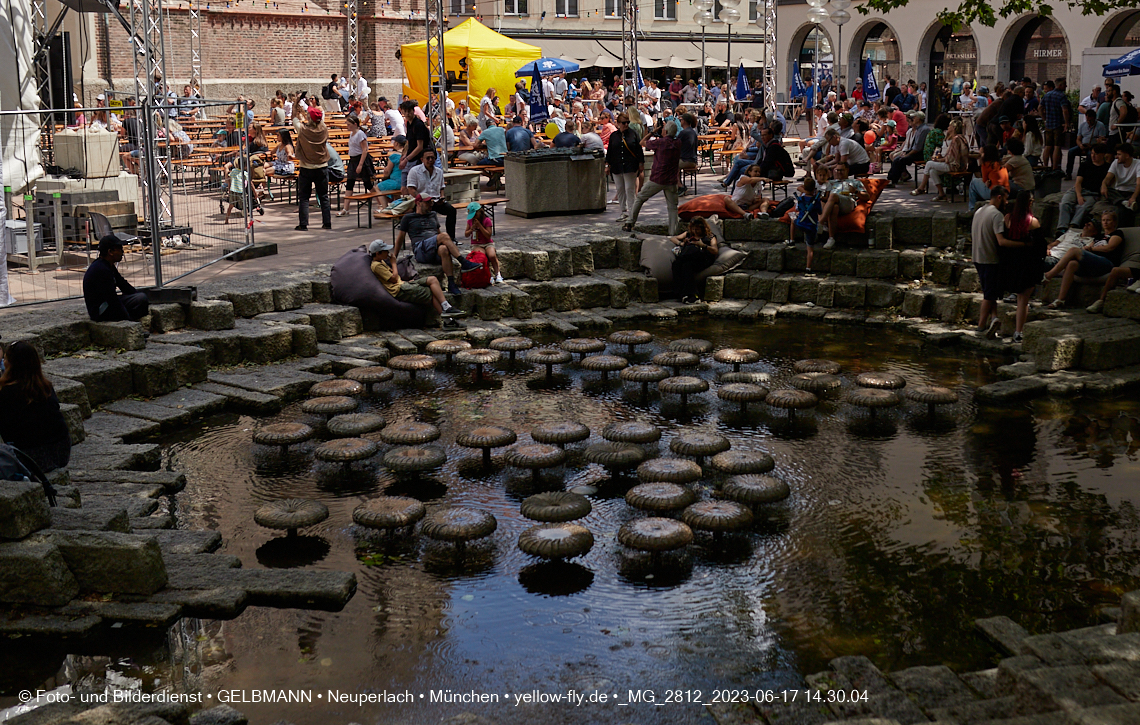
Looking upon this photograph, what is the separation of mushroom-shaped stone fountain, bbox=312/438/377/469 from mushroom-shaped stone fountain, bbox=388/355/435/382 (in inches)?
81.8

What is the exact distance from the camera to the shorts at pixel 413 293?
1100cm

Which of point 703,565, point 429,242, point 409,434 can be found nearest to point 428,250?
point 429,242

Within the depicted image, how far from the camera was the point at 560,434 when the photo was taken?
7.33 m

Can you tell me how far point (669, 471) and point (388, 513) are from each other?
1739mm

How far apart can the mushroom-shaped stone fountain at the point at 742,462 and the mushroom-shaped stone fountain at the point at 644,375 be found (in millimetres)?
1964

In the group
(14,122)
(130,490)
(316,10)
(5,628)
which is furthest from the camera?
(316,10)

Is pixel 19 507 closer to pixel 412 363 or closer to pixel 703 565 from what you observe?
pixel 703 565

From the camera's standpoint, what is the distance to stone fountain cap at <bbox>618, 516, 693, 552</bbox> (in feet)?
18.5

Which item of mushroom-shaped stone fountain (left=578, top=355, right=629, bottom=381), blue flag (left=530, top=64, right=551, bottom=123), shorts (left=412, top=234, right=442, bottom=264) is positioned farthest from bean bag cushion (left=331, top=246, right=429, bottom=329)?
blue flag (left=530, top=64, right=551, bottom=123)

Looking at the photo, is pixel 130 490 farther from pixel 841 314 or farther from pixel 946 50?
pixel 946 50

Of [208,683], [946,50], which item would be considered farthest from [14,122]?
[946,50]

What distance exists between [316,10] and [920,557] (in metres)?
31.1

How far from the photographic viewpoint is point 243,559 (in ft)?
19.6

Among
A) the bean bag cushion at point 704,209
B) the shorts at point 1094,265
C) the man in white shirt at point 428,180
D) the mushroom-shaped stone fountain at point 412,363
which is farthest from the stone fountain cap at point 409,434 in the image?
the bean bag cushion at point 704,209
